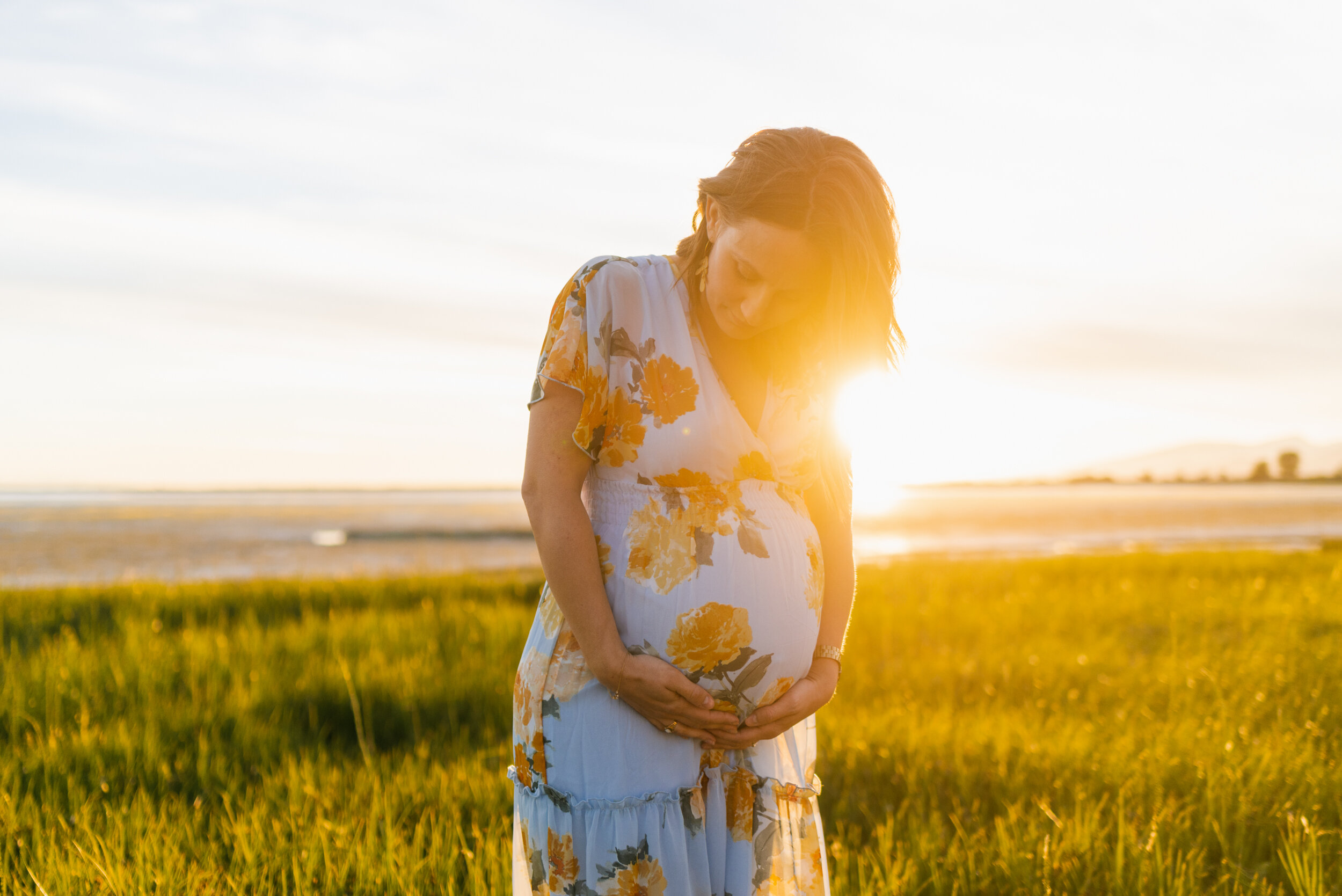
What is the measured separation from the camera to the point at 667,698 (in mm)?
1459

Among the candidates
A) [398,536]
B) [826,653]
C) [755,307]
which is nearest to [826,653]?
[826,653]

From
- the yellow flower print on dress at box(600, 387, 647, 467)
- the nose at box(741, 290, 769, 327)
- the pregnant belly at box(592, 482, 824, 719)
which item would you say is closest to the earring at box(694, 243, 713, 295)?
the nose at box(741, 290, 769, 327)

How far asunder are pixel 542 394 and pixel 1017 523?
117ft

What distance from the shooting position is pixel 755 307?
145 centimetres

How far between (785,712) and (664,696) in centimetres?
28

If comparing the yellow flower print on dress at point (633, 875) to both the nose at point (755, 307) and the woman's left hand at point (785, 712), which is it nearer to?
the woman's left hand at point (785, 712)

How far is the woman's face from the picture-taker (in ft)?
4.64

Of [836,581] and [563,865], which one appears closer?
[563,865]

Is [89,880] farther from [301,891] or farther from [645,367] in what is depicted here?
[645,367]

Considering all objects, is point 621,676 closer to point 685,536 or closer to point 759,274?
point 685,536

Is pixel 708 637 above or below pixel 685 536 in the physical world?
below

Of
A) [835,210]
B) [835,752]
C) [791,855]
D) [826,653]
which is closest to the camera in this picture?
[835,210]

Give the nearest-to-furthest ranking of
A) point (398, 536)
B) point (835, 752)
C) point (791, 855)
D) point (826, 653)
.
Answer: point (791, 855) < point (826, 653) < point (835, 752) < point (398, 536)

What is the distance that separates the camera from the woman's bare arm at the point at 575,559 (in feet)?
4.70
